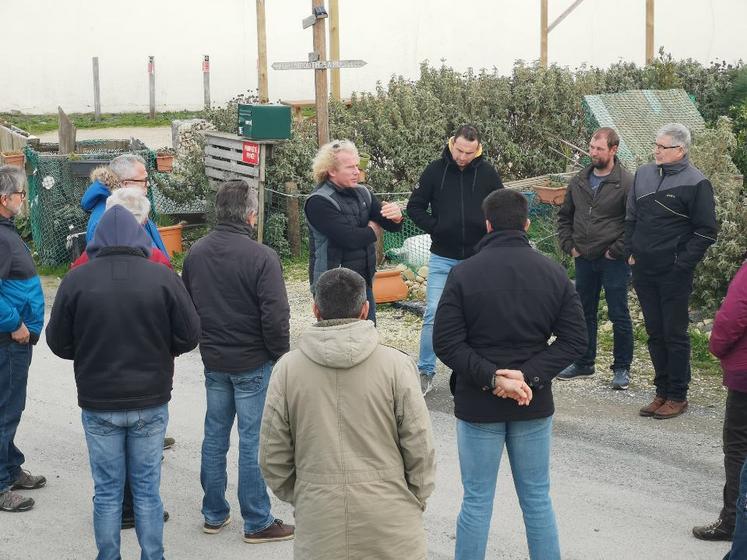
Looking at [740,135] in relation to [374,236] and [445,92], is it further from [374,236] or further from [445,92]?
[374,236]

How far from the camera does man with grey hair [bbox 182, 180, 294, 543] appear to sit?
527cm

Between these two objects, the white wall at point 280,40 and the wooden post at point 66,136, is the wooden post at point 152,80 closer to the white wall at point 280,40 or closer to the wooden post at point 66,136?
the white wall at point 280,40

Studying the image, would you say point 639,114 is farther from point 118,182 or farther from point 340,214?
point 118,182

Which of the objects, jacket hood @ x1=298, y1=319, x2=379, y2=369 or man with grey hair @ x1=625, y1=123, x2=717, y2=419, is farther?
man with grey hair @ x1=625, y1=123, x2=717, y2=419

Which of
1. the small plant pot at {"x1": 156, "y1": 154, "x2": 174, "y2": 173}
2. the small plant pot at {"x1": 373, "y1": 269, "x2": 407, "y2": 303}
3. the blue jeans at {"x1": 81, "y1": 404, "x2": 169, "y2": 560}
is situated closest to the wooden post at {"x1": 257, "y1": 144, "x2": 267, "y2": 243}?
the small plant pot at {"x1": 156, "y1": 154, "x2": 174, "y2": 173}

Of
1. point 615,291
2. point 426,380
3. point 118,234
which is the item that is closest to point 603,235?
point 615,291

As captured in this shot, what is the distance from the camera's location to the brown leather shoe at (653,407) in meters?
7.21

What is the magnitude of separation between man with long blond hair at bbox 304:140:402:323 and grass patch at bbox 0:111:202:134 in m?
16.5

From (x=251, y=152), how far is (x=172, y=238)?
4.86 feet

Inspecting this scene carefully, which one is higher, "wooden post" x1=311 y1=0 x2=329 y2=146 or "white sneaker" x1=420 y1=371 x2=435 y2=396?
"wooden post" x1=311 y1=0 x2=329 y2=146

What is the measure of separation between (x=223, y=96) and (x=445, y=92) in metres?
10.8

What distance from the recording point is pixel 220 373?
5402 millimetres

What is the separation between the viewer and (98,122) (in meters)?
23.9

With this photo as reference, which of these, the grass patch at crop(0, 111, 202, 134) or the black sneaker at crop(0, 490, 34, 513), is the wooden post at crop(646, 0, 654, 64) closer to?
the grass patch at crop(0, 111, 202, 134)
